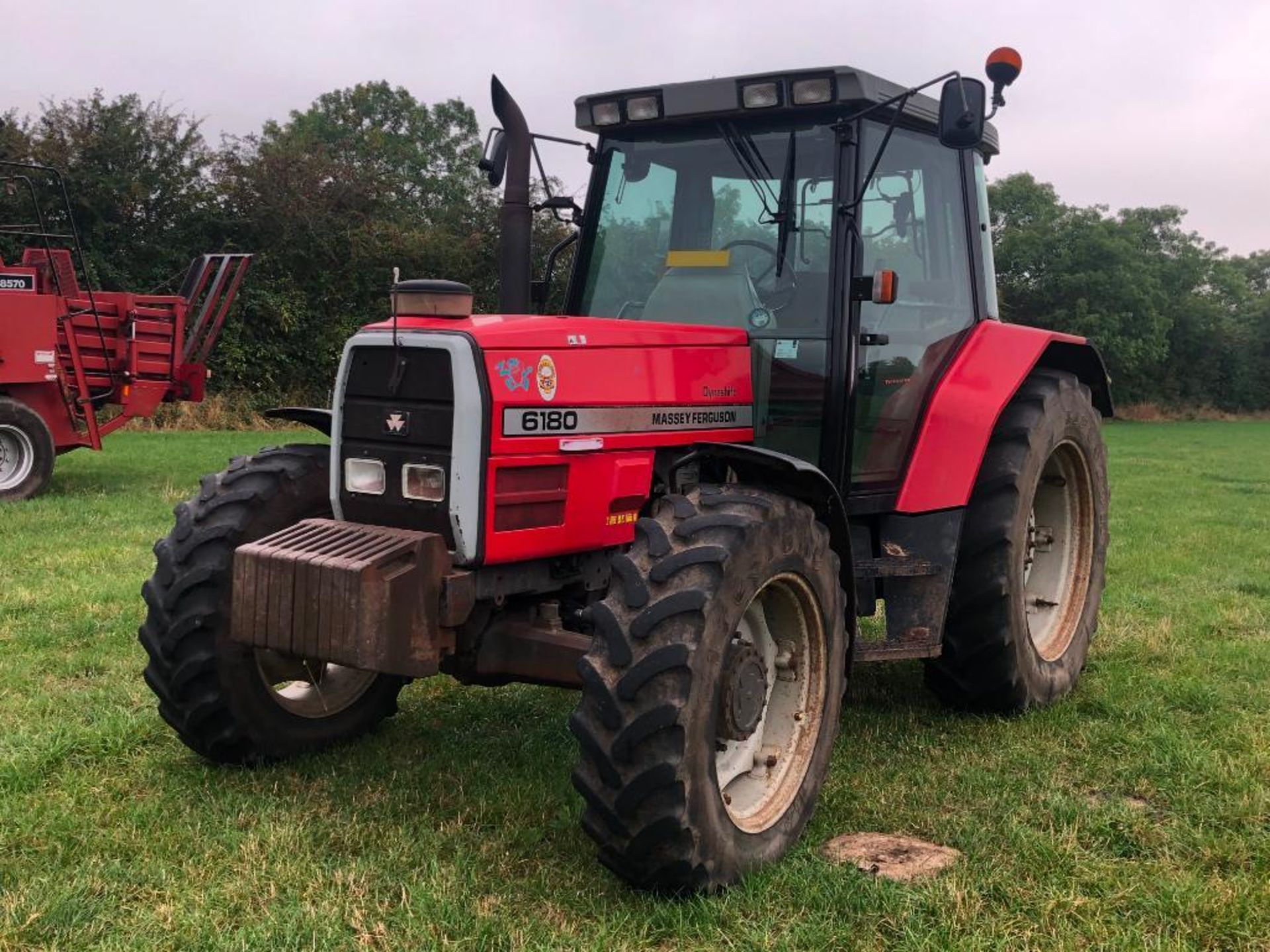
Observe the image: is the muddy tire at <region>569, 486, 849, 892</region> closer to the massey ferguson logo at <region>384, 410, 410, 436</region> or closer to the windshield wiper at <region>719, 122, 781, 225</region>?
the massey ferguson logo at <region>384, 410, 410, 436</region>

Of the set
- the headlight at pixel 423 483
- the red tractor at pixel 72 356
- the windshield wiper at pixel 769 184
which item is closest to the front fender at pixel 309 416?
the headlight at pixel 423 483

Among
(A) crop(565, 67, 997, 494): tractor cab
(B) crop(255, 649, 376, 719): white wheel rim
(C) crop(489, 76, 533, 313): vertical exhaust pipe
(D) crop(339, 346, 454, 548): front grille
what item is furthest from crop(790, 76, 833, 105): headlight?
(B) crop(255, 649, 376, 719): white wheel rim

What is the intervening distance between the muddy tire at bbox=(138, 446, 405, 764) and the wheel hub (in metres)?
1.34

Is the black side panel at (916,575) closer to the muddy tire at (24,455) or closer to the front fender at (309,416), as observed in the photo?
the front fender at (309,416)

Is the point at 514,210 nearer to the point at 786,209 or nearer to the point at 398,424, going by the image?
the point at 786,209

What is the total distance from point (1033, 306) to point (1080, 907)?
1547 inches

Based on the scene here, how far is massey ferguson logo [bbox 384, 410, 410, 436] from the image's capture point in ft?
11.6

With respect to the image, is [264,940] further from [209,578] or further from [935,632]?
[935,632]

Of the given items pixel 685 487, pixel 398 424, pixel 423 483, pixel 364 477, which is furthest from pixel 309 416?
pixel 685 487

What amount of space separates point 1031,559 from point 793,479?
2.16 metres

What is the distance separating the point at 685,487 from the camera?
397cm

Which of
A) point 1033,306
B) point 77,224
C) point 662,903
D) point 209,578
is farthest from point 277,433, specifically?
point 1033,306

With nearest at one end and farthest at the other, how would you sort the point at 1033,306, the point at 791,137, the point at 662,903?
the point at 662,903 < the point at 791,137 < the point at 1033,306

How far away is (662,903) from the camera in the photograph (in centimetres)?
308
